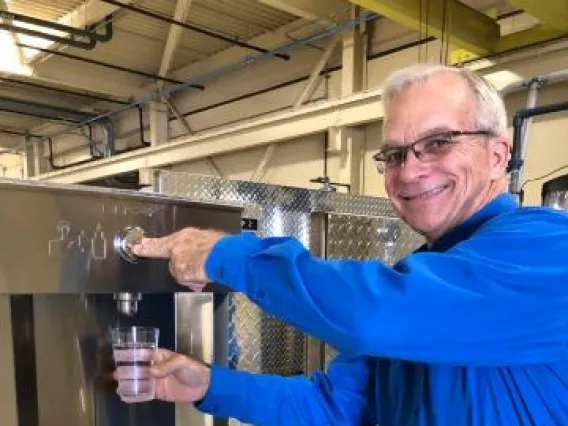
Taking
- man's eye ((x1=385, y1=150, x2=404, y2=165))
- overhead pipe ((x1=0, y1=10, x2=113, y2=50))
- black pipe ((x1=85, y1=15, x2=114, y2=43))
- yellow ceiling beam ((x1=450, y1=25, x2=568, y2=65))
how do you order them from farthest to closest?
black pipe ((x1=85, y1=15, x2=114, y2=43)), overhead pipe ((x1=0, y1=10, x2=113, y2=50)), yellow ceiling beam ((x1=450, y1=25, x2=568, y2=65)), man's eye ((x1=385, y1=150, x2=404, y2=165))

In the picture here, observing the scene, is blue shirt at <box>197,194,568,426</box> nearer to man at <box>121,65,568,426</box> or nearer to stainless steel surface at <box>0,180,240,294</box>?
man at <box>121,65,568,426</box>

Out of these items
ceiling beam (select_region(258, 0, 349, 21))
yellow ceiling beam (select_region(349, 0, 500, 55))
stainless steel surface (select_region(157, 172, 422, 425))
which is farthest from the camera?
ceiling beam (select_region(258, 0, 349, 21))

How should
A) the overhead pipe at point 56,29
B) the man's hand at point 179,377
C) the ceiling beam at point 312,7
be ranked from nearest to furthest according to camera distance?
the man's hand at point 179,377 → the ceiling beam at point 312,7 → the overhead pipe at point 56,29

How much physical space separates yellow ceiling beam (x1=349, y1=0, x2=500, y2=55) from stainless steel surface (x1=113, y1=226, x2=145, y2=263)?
256 cm

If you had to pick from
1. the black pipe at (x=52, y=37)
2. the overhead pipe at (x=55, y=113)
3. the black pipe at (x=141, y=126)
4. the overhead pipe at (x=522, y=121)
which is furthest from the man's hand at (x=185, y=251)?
the overhead pipe at (x=55, y=113)

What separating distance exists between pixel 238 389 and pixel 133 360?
0.30 m

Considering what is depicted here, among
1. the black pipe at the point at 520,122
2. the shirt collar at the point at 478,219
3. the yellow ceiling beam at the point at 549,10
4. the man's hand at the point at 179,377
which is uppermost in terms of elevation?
the yellow ceiling beam at the point at 549,10

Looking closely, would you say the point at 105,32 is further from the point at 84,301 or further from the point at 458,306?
the point at 458,306

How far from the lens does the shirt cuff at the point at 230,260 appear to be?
0.90m

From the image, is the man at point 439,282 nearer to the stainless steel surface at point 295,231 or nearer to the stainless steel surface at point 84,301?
the stainless steel surface at point 84,301

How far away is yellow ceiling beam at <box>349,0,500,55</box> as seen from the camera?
10.9 feet

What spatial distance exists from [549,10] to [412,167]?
2544mm

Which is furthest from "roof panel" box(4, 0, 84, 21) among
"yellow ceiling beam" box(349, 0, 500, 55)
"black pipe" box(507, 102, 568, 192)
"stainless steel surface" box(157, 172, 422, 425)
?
"black pipe" box(507, 102, 568, 192)

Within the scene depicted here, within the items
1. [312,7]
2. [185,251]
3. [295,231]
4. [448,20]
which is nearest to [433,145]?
[185,251]
